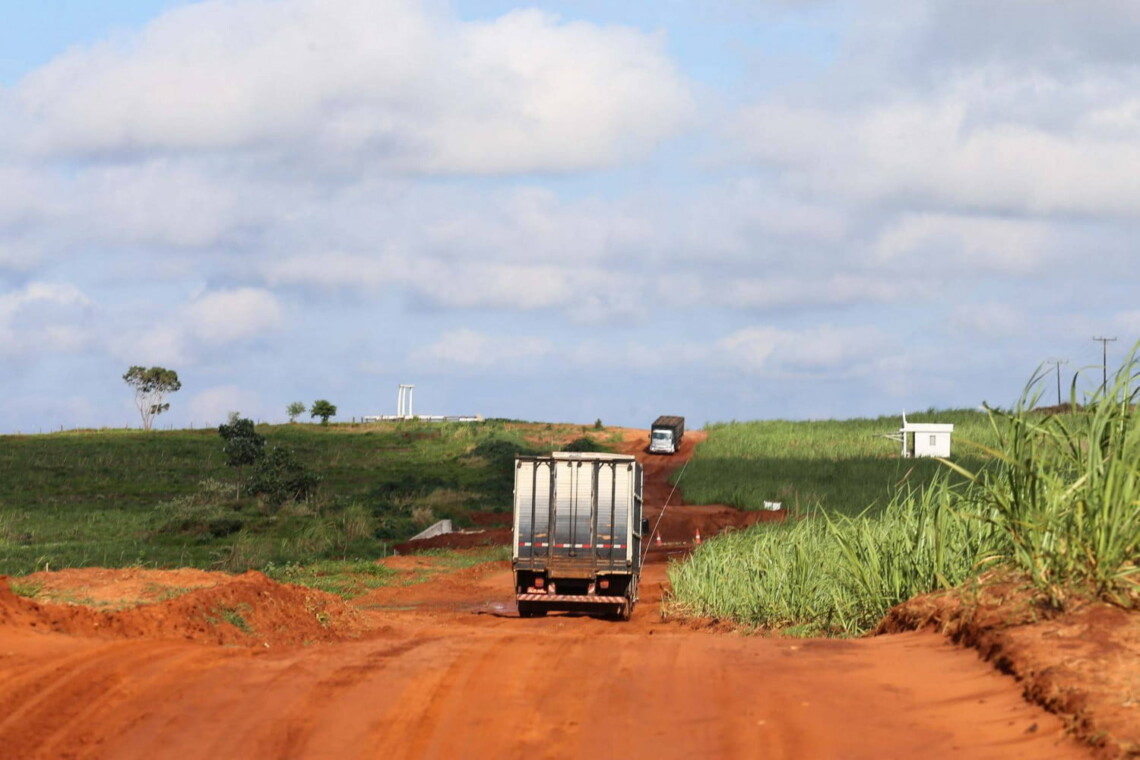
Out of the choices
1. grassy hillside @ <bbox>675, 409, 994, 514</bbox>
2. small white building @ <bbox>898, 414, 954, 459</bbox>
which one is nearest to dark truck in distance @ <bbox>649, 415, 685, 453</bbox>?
grassy hillside @ <bbox>675, 409, 994, 514</bbox>

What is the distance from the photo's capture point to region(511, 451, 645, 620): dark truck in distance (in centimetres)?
2336

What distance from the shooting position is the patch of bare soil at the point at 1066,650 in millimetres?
7043

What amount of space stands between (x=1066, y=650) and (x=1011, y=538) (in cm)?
218

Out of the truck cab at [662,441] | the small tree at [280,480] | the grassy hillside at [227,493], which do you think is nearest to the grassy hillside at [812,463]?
the truck cab at [662,441]

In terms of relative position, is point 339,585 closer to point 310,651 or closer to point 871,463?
point 310,651

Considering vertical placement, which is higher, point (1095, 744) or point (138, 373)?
point (138, 373)

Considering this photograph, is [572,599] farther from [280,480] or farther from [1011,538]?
[280,480]

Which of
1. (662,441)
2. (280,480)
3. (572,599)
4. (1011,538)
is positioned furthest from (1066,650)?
(662,441)

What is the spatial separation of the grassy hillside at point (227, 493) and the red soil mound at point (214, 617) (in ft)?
44.3

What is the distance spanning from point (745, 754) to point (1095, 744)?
2062 mm

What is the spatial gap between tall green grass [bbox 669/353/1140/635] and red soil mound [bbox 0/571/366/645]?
589cm

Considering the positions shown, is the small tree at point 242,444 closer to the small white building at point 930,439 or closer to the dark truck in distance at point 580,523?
the dark truck in distance at point 580,523

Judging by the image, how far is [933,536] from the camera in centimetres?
1219

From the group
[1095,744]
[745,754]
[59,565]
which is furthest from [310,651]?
[59,565]
